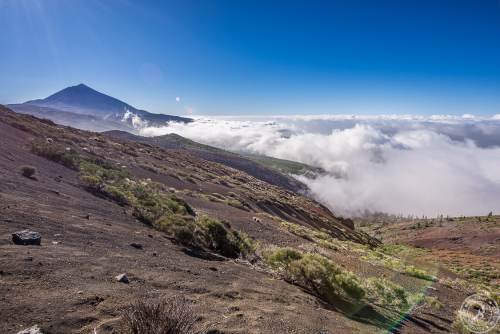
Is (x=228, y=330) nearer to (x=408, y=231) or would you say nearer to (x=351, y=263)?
(x=351, y=263)

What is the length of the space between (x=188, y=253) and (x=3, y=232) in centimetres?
498

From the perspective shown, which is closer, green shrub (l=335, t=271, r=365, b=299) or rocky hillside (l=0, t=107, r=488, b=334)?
rocky hillside (l=0, t=107, r=488, b=334)

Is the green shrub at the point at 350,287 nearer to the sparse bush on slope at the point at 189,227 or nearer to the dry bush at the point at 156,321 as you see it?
the sparse bush on slope at the point at 189,227

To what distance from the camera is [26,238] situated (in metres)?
7.65

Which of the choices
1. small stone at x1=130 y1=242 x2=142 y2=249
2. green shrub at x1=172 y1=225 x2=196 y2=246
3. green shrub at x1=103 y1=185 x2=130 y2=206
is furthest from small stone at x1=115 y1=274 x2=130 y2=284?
green shrub at x1=103 y1=185 x2=130 y2=206

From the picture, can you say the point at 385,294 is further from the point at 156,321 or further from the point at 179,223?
the point at 156,321

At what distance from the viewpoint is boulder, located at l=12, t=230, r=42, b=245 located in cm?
754

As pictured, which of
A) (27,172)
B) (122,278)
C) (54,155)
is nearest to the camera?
(122,278)

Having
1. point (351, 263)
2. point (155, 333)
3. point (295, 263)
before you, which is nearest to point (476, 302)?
point (351, 263)

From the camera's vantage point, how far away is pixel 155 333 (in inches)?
155

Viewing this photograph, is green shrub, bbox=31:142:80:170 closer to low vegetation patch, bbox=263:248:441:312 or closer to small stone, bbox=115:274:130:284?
low vegetation patch, bbox=263:248:441:312

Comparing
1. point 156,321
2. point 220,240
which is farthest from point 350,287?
point 156,321

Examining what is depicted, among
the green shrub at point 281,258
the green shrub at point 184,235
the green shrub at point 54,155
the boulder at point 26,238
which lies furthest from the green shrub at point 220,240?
the green shrub at point 54,155

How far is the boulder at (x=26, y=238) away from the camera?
7535mm
